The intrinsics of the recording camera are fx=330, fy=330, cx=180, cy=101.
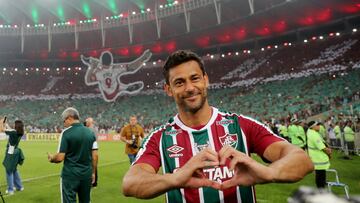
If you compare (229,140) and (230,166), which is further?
(229,140)

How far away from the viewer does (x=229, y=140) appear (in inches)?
92.5

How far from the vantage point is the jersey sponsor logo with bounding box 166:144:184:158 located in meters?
2.34

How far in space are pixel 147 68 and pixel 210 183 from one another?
179 feet

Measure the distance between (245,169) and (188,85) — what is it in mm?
726

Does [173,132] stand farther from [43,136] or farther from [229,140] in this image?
[43,136]

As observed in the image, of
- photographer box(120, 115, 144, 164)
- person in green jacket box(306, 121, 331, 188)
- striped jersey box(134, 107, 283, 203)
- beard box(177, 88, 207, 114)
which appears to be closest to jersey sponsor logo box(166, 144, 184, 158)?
striped jersey box(134, 107, 283, 203)

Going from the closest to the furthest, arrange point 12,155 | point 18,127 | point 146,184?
1. point 146,184
2. point 18,127
3. point 12,155

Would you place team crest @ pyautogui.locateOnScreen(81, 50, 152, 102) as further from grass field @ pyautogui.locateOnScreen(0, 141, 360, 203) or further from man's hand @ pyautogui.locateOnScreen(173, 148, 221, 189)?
man's hand @ pyautogui.locateOnScreen(173, 148, 221, 189)

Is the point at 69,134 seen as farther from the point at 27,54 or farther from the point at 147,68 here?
the point at 27,54

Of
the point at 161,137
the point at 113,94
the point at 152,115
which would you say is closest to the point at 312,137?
the point at 161,137

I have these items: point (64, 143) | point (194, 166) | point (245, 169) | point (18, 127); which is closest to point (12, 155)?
point (18, 127)

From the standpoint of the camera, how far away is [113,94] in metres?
28.1

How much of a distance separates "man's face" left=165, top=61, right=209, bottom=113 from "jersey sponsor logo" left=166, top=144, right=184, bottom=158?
31 cm

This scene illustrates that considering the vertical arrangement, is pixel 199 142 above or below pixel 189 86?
below
